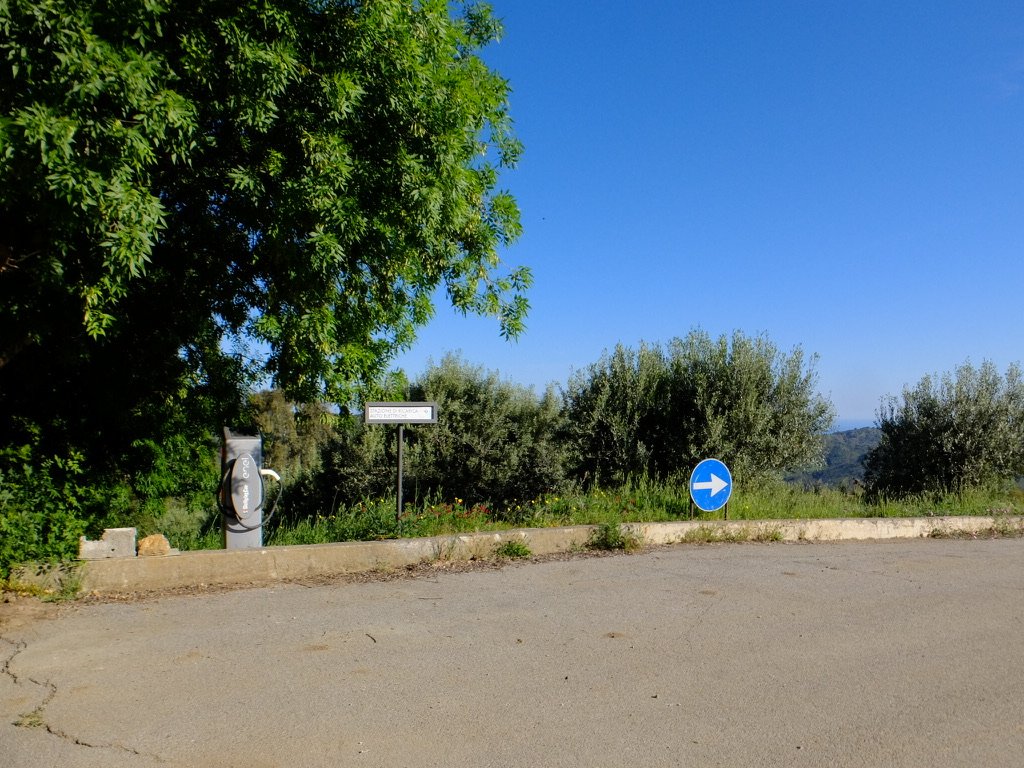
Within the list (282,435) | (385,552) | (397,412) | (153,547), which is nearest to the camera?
(153,547)

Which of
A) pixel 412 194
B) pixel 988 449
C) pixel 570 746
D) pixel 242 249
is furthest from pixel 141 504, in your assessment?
pixel 988 449

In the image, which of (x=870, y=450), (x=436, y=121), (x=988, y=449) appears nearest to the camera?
(x=436, y=121)

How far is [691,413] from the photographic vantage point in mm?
15508

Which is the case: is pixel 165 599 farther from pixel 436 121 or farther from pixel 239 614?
pixel 436 121

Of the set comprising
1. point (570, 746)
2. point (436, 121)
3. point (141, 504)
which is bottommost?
point (570, 746)

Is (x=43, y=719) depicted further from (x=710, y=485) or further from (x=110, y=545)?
(x=710, y=485)

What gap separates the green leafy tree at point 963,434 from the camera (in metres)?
16.4

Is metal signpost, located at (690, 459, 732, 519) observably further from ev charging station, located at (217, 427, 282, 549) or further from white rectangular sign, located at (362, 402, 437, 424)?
ev charging station, located at (217, 427, 282, 549)

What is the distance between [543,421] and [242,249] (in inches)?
364

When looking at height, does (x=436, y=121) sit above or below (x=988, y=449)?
above

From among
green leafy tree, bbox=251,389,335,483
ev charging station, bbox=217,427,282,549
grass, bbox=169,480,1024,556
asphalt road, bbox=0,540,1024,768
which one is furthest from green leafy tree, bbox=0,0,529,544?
green leafy tree, bbox=251,389,335,483

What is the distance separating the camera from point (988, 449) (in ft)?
53.9

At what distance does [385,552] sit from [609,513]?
3.49 metres

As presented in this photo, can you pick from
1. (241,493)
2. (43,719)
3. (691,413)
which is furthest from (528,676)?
(691,413)
